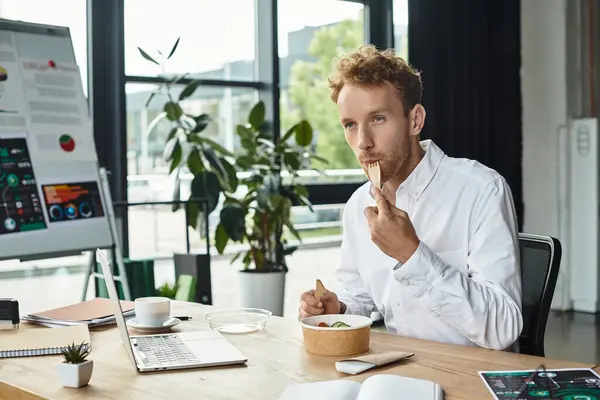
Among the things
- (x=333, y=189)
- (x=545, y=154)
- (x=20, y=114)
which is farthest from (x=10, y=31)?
→ (x=545, y=154)

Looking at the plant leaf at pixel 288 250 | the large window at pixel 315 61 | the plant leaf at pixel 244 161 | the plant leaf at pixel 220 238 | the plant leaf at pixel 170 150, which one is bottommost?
the plant leaf at pixel 288 250

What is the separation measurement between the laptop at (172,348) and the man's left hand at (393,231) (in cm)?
39

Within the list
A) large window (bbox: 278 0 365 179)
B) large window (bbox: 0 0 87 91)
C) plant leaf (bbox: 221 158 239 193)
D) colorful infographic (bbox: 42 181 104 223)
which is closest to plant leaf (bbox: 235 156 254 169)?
plant leaf (bbox: 221 158 239 193)

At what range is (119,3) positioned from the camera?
155 inches

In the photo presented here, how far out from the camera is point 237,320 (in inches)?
77.0

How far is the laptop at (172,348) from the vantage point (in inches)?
59.7

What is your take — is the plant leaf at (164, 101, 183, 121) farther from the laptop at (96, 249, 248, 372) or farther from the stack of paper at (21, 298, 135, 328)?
the laptop at (96, 249, 248, 372)

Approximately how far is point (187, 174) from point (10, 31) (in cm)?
159

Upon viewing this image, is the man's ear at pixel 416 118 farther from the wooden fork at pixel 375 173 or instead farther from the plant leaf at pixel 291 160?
the plant leaf at pixel 291 160

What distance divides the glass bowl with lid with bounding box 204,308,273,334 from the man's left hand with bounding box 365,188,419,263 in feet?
1.35

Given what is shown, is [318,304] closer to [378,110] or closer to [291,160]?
[378,110]

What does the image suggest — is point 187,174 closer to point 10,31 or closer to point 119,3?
point 119,3

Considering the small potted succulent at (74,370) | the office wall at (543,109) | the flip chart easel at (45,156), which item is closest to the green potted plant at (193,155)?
the flip chart easel at (45,156)

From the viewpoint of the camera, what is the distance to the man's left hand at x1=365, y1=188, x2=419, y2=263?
1645mm
